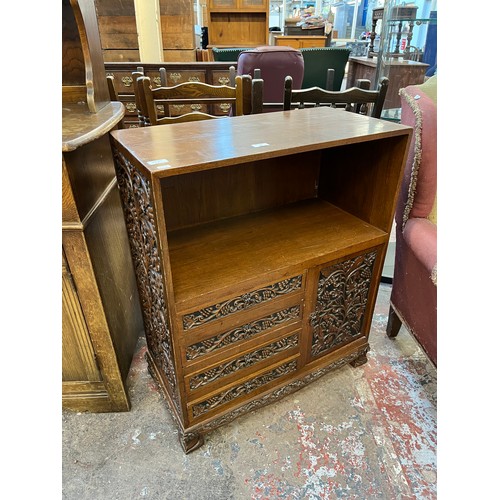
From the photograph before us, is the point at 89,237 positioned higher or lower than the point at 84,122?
lower

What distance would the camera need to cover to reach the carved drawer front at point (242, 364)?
105 centimetres

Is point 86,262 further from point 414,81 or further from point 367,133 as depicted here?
point 414,81

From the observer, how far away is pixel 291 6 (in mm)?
5926

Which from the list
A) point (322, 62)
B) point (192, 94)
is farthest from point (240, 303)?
point (322, 62)

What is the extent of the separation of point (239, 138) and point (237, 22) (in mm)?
4239

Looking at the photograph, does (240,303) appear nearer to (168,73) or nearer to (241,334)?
(241,334)

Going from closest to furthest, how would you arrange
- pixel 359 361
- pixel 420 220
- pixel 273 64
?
pixel 420 220 → pixel 359 361 → pixel 273 64

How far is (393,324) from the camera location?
158cm

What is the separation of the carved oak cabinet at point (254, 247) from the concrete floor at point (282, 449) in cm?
9

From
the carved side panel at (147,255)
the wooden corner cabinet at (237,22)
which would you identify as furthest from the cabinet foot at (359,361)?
the wooden corner cabinet at (237,22)

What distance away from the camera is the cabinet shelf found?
0.97 m

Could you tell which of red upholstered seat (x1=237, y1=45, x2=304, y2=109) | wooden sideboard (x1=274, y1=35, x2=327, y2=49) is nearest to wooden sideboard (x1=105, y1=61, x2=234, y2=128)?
red upholstered seat (x1=237, y1=45, x2=304, y2=109)

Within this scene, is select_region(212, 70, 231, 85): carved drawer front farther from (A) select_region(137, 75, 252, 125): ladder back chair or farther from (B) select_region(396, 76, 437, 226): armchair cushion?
(B) select_region(396, 76, 437, 226): armchair cushion

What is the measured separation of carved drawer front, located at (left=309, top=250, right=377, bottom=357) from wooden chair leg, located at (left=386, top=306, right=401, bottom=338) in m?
0.29
